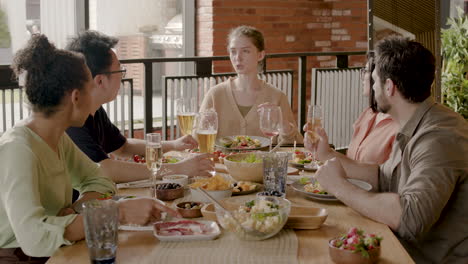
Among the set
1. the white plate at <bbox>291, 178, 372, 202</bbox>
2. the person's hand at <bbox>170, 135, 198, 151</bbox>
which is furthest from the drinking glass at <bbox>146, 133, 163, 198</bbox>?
the person's hand at <bbox>170, 135, 198, 151</bbox>

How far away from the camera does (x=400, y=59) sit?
2047 mm

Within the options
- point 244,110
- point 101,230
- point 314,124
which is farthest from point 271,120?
point 101,230

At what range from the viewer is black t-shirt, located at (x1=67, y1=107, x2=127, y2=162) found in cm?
244

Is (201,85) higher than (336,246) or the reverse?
higher

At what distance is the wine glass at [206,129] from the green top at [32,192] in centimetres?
61

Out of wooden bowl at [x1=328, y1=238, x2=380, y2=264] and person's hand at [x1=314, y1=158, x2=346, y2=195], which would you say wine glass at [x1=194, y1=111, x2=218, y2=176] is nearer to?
person's hand at [x1=314, y1=158, x2=346, y2=195]

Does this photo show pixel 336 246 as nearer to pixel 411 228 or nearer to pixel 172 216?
pixel 411 228

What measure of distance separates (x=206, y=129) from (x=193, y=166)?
0.87ft

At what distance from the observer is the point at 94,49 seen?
2.47 metres

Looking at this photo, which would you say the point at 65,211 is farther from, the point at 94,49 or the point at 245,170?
the point at 94,49

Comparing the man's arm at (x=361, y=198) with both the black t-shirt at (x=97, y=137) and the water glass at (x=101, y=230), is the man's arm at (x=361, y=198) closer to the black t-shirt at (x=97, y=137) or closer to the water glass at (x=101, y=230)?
the water glass at (x=101, y=230)

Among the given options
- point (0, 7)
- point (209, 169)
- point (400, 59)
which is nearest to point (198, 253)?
point (209, 169)

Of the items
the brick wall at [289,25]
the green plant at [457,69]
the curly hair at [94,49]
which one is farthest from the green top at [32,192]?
the green plant at [457,69]

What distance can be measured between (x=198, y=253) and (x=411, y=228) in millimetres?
632
